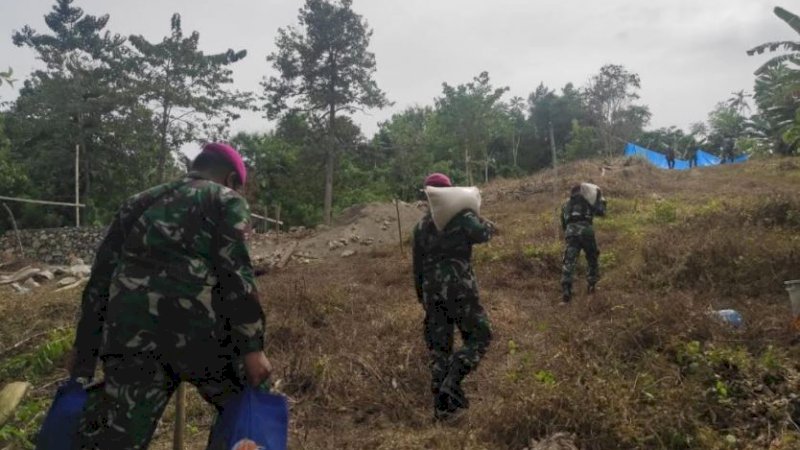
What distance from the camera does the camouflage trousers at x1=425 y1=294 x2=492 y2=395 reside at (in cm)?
388

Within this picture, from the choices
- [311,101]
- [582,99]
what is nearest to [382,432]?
[311,101]

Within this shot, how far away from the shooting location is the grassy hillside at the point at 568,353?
3365 mm

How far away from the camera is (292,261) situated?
14.4 meters

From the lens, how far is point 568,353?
4371 millimetres

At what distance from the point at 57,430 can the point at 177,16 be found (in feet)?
77.2

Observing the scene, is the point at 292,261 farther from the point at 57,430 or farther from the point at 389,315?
the point at 57,430

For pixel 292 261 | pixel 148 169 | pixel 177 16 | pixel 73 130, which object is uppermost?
pixel 177 16

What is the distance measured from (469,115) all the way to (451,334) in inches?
980

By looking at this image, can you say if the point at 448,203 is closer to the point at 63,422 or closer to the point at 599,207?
the point at 63,422

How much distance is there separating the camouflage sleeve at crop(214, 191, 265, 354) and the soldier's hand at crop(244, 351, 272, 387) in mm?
24

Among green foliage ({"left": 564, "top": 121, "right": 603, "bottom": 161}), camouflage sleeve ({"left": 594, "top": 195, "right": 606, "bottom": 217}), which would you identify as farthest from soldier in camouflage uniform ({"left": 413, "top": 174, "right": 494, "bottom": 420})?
green foliage ({"left": 564, "top": 121, "right": 603, "bottom": 161})

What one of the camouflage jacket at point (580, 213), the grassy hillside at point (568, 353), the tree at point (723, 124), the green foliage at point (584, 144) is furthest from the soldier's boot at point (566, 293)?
the tree at point (723, 124)

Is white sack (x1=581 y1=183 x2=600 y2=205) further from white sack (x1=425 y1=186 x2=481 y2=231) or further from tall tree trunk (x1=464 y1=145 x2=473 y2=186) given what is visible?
tall tree trunk (x1=464 y1=145 x2=473 y2=186)

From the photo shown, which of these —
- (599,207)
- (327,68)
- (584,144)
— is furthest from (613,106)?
(599,207)
